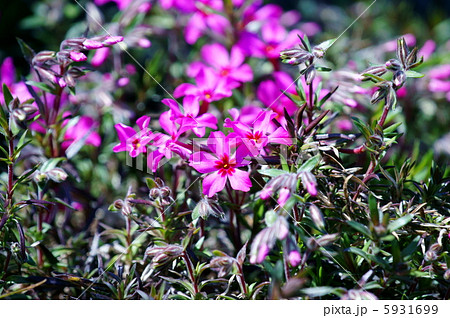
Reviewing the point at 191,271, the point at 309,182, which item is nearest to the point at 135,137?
the point at 191,271

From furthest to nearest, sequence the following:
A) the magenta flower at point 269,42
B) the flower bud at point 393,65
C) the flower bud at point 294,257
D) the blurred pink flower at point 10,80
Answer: the magenta flower at point 269,42, the blurred pink flower at point 10,80, the flower bud at point 393,65, the flower bud at point 294,257

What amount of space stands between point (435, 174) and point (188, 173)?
74cm

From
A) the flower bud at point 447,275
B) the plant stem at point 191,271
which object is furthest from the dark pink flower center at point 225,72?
→ the flower bud at point 447,275

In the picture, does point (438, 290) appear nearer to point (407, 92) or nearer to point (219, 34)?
point (407, 92)

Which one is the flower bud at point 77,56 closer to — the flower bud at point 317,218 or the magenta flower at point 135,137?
the magenta flower at point 135,137

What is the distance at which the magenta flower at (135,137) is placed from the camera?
4.17 ft

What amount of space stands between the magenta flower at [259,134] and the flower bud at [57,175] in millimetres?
489

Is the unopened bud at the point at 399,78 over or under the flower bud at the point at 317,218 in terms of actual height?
over

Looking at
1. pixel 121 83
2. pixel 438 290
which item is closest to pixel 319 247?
pixel 438 290

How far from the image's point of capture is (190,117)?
1318mm

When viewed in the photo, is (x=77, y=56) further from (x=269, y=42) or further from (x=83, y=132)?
(x=269, y=42)

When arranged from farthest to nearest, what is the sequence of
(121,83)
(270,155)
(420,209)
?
(121,83) < (270,155) < (420,209)

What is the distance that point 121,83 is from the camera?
6.10 ft

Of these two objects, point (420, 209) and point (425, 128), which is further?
point (425, 128)
